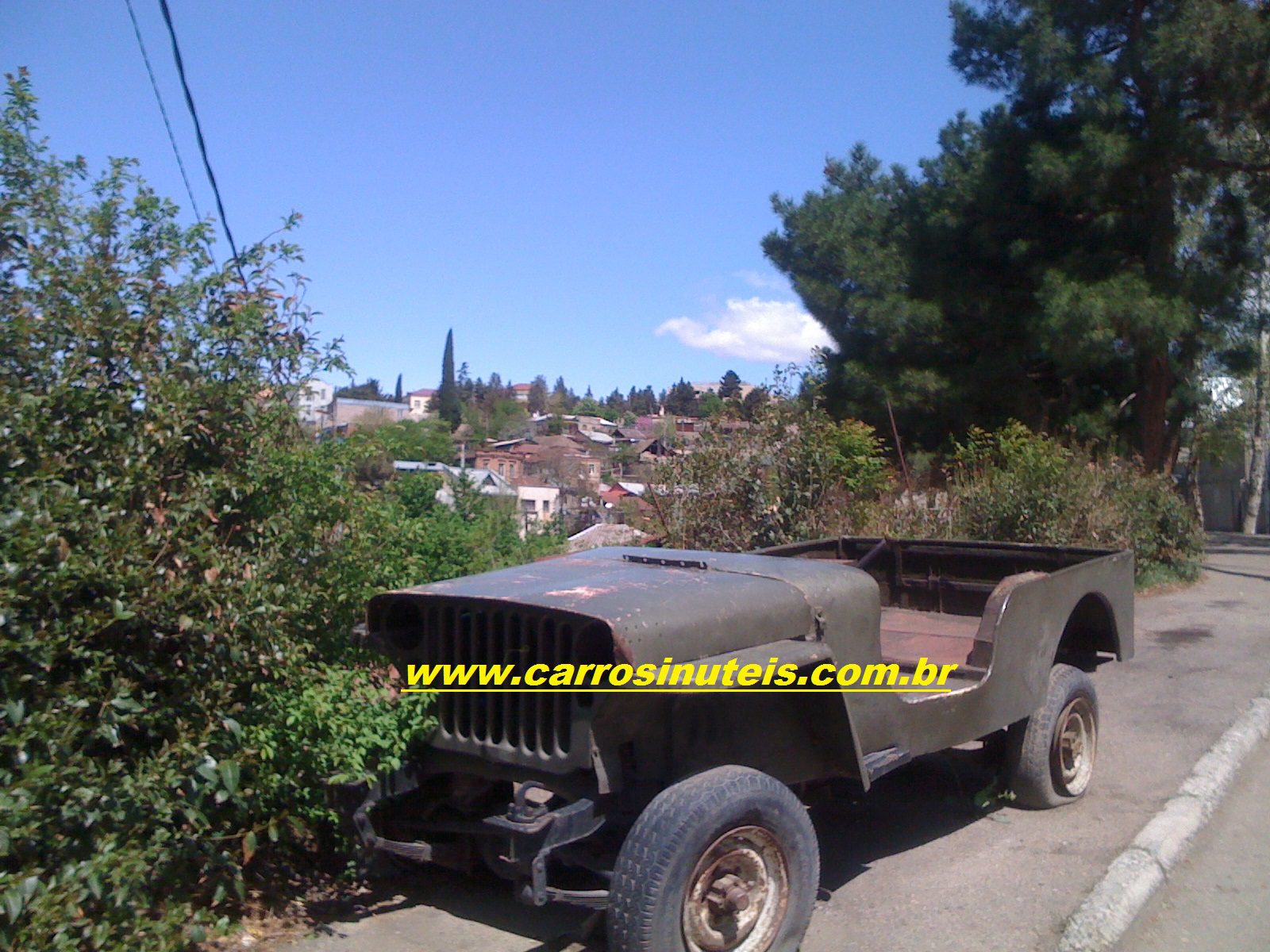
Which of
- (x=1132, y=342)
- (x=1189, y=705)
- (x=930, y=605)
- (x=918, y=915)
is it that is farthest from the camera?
(x=1132, y=342)

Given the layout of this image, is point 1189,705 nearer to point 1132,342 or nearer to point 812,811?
point 812,811

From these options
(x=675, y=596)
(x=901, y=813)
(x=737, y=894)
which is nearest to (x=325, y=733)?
(x=675, y=596)

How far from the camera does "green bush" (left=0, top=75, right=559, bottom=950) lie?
10.5 ft

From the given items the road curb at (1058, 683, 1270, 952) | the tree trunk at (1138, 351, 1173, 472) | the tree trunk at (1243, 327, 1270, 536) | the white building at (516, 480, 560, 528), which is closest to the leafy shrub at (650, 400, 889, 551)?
the road curb at (1058, 683, 1270, 952)

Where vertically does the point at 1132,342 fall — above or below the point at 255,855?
above

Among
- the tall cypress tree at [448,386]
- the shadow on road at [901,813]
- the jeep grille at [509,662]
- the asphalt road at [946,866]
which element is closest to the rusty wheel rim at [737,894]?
the asphalt road at [946,866]

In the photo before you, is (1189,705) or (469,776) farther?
(1189,705)

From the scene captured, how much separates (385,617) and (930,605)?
159 inches

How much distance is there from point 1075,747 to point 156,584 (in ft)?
14.8

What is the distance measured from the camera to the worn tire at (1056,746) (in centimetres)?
523

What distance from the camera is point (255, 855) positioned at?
4125 millimetres

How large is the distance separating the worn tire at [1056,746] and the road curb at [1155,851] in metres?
0.45

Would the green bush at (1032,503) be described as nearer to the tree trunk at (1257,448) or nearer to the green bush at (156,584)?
the green bush at (156,584)

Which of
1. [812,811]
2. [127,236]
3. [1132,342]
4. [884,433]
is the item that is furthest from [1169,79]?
[127,236]
